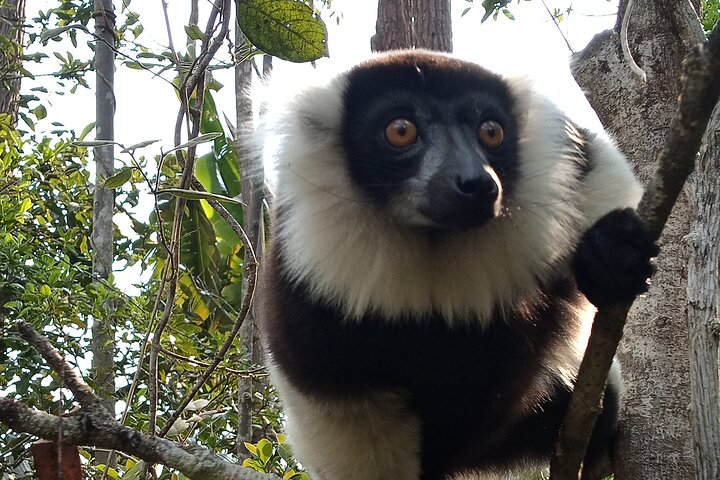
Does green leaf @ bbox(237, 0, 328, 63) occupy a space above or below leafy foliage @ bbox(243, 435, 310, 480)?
above

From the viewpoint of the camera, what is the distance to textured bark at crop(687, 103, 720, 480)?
239cm

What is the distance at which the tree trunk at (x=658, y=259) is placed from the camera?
285 centimetres

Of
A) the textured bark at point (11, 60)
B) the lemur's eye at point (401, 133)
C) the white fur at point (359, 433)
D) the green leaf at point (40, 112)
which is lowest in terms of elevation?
the white fur at point (359, 433)

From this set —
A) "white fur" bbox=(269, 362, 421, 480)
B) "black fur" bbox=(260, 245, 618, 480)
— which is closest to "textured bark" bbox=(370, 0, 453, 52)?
"black fur" bbox=(260, 245, 618, 480)

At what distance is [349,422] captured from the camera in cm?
314

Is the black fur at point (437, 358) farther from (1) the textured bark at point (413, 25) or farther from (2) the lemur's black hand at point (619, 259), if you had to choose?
(1) the textured bark at point (413, 25)

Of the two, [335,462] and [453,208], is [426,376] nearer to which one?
[335,462]

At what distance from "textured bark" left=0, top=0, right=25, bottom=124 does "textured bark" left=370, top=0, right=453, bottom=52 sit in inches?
106

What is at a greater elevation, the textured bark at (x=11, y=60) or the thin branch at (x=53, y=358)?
the textured bark at (x=11, y=60)

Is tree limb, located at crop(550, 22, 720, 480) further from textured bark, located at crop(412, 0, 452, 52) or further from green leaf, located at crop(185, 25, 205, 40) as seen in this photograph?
textured bark, located at crop(412, 0, 452, 52)

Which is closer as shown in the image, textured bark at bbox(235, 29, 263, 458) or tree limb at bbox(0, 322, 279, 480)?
tree limb at bbox(0, 322, 279, 480)

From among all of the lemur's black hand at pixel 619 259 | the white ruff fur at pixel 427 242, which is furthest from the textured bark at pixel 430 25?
the lemur's black hand at pixel 619 259

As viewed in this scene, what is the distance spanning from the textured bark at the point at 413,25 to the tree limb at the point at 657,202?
3.56 metres

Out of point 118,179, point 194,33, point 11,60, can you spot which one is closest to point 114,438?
point 118,179
